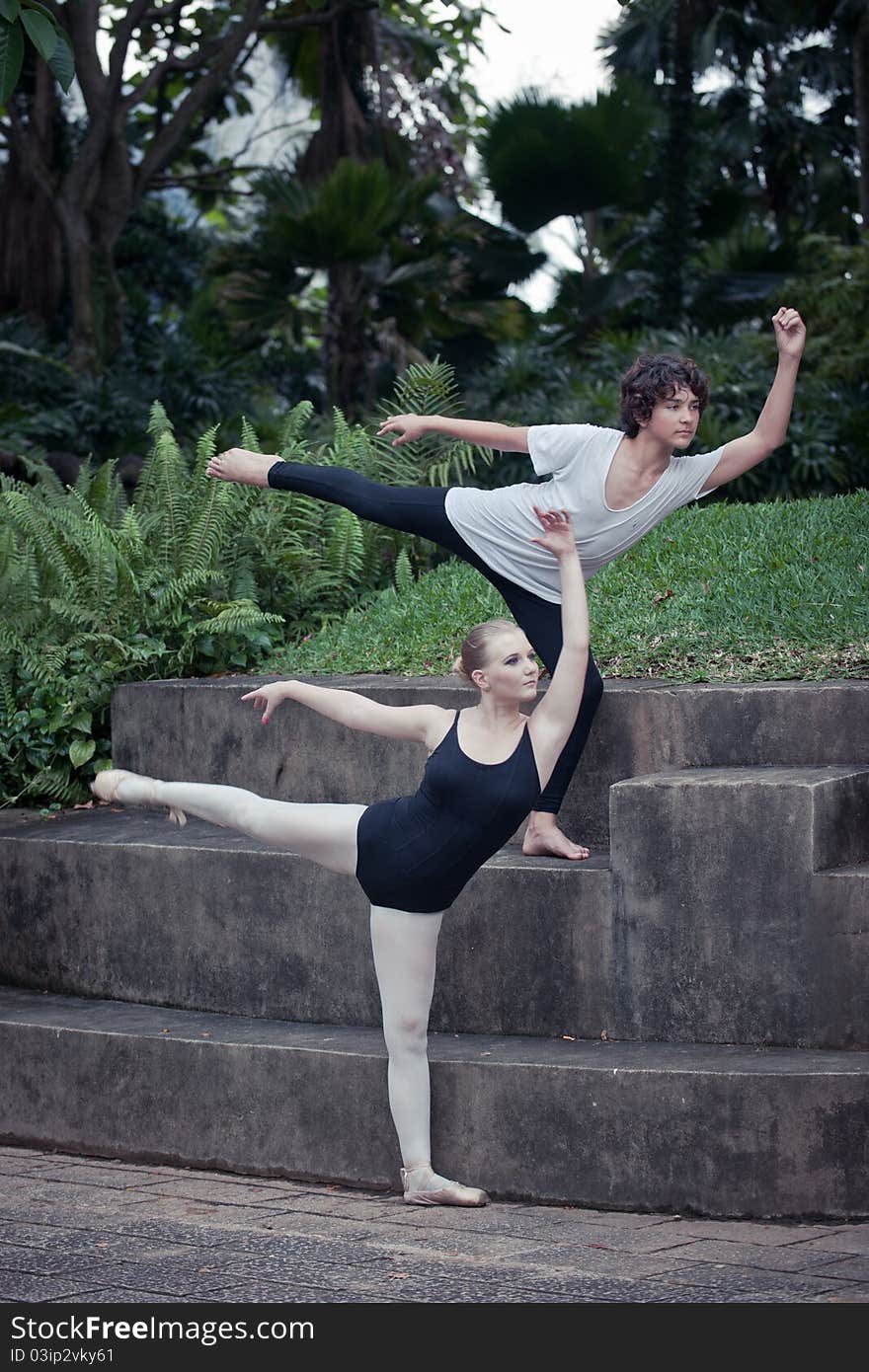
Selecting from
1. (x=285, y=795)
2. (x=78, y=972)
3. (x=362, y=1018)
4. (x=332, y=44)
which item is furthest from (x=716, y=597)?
(x=332, y=44)

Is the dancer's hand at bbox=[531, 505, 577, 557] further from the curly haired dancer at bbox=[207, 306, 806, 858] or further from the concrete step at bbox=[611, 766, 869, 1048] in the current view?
the concrete step at bbox=[611, 766, 869, 1048]

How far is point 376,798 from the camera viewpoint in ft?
18.6

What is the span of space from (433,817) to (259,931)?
1282 mm

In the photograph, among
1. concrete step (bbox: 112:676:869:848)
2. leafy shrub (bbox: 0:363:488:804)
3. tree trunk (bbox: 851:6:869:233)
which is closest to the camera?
concrete step (bbox: 112:676:869:848)

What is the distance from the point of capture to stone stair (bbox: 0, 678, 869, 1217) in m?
4.16

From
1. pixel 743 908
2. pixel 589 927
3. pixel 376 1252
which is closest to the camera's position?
pixel 376 1252

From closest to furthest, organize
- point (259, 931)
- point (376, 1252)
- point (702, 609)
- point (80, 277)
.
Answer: point (376, 1252)
point (259, 931)
point (702, 609)
point (80, 277)

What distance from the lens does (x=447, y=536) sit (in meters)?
4.98

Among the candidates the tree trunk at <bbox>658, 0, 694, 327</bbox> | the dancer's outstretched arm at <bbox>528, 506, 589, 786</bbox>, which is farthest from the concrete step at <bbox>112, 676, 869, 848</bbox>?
the tree trunk at <bbox>658, 0, 694, 327</bbox>

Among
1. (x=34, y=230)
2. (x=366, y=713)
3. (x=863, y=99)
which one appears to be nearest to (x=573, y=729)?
(x=366, y=713)

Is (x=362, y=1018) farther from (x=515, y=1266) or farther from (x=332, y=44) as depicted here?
(x=332, y=44)

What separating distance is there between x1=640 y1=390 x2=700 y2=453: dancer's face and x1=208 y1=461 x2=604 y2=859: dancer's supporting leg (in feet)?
2.02

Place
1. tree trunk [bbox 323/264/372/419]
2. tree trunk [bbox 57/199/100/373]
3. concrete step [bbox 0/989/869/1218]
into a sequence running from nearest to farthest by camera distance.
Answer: concrete step [bbox 0/989/869/1218] < tree trunk [bbox 57/199/100/373] < tree trunk [bbox 323/264/372/419]

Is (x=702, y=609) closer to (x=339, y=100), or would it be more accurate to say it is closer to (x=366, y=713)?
(x=366, y=713)
